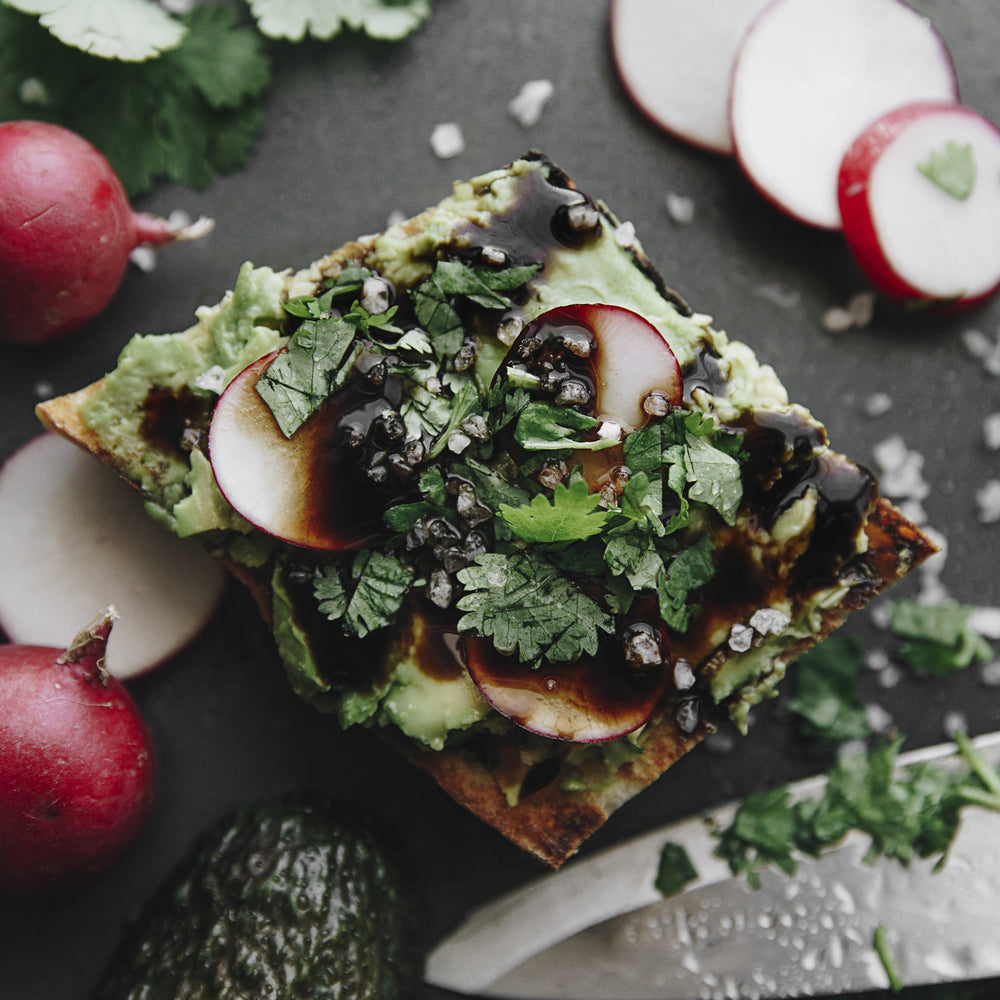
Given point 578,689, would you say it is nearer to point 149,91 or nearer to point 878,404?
point 878,404

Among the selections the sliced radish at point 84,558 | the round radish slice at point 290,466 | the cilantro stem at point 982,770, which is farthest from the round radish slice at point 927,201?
the sliced radish at point 84,558

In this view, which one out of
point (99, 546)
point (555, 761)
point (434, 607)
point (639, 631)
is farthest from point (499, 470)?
point (99, 546)

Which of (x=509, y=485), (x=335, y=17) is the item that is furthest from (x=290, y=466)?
(x=335, y=17)

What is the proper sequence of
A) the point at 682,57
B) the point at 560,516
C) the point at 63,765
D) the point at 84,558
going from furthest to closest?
the point at 682,57 < the point at 84,558 < the point at 63,765 < the point at 560,516

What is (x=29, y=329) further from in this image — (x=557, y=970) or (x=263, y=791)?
(x=557, y=970)

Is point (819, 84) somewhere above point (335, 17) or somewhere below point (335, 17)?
above
